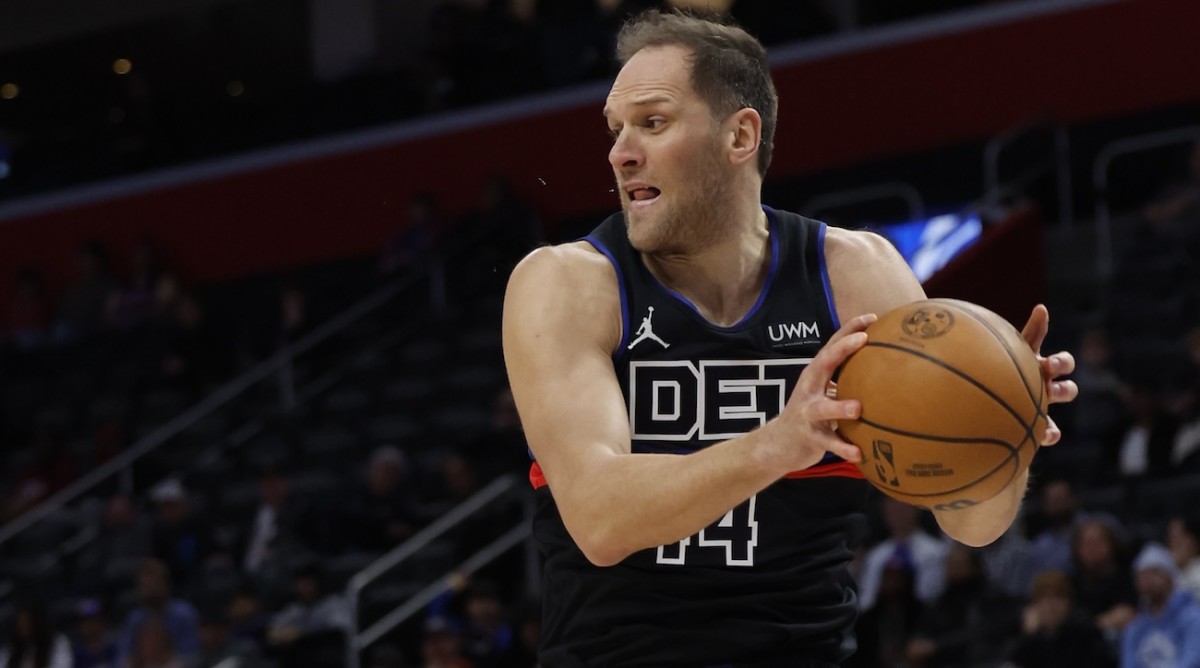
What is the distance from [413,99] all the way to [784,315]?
1514 centimetres

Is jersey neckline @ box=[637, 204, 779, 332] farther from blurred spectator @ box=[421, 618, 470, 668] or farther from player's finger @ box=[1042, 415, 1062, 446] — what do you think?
blurred spectator @ box=[421, 618, 470, 668]

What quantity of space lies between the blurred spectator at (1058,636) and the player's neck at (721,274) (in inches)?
220

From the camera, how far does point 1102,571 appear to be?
9.45m

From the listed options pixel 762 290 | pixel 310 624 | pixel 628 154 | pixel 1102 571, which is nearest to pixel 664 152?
pixel 628 154

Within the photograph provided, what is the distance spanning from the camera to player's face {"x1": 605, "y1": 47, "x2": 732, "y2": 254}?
3.78 m

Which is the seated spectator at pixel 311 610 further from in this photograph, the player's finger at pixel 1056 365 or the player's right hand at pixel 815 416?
the player's right hand at pixel 815 416

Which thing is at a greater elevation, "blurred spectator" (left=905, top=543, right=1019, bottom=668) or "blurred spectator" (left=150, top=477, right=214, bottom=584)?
"blurred spectator" (left=150, top=477, right=214, bottom=584)

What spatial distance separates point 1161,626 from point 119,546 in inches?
337

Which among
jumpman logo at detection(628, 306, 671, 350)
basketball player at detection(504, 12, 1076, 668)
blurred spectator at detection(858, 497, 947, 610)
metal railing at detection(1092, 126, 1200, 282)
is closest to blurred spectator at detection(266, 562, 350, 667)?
blurred spectator at detection(858, 497, 947, 610)

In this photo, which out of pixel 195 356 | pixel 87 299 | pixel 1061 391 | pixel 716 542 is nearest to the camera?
pixel 1061 391

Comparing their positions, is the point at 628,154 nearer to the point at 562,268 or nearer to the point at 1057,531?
the point at 562,268

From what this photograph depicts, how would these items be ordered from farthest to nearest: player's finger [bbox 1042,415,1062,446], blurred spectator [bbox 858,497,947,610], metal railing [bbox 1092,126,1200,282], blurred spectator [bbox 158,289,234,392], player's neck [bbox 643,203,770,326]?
blurred spectator [bbox 158,289,234,392], metal railing [bbox 1092,126,1200,282], blurred spectator [bbox 858,497,947,610], player's neck [bbox 643,203,770,326], player's finger [bbox 1042,415,1062,446]

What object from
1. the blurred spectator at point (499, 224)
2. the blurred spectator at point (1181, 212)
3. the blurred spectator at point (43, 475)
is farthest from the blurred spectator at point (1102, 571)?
the blurred spectator at point (43, 475)

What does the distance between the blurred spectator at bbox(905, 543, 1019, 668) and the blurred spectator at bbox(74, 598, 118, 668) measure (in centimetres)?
571
